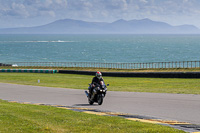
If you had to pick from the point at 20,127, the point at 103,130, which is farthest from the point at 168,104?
the point at 20,127

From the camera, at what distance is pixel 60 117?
13531 millimetres

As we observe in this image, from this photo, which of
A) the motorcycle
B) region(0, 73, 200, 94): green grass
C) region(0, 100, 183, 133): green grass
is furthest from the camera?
region(0, 73, 200, 94): green grass

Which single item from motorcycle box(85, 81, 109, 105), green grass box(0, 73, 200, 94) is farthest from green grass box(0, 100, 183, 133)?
green grass box(0, 73, 200, 94)

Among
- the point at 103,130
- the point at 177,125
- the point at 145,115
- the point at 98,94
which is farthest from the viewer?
the point at 98,94

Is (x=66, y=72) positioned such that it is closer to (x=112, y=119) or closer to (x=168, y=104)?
Answer: (x=168, y=104)

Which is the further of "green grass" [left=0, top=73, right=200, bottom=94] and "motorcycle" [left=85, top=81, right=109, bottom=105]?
"green grass" [left=0, top=73, right=200, bottom=94]

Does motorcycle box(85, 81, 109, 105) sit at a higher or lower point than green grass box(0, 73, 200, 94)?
higher

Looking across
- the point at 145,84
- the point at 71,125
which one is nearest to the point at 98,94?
the point at 71,125

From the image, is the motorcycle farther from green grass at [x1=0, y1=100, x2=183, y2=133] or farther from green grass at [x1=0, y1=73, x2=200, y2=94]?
green grass at [x1=0, y1=73, x2=200, y2=94]

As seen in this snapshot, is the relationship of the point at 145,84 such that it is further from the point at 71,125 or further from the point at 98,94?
the point at 71,125

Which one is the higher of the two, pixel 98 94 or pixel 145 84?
pixel 98 94

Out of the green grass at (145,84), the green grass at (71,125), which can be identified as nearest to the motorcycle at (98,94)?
the green grass at (71,125)

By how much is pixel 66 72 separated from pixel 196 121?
51.9 metres

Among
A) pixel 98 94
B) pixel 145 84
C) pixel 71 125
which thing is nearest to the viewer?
pixel 71 125
